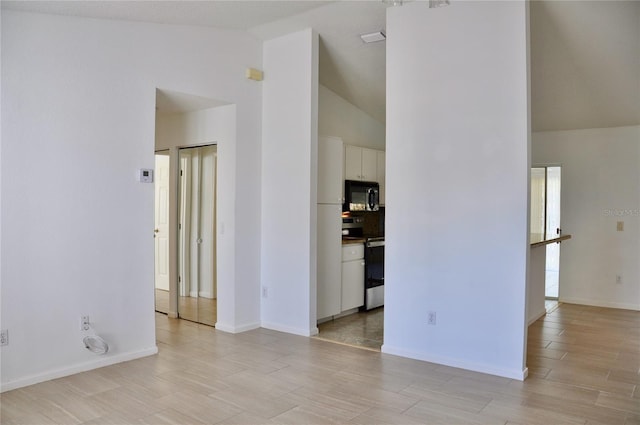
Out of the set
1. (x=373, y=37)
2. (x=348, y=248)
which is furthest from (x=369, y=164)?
(x=373, y=37)

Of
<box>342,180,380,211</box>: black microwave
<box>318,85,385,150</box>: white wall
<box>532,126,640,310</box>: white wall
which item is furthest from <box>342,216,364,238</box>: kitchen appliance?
<box>532,126,640,310</box>: white wall

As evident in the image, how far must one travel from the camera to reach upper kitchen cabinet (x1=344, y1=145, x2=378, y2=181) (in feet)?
19.1

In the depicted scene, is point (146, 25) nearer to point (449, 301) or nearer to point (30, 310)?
point (30, 310)

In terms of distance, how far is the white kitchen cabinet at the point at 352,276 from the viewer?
544cm

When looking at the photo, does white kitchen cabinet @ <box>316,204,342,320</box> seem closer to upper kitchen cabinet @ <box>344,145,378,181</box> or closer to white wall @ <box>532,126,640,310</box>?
upper kitchen cabinet @ <box>344,145,378,181</box>

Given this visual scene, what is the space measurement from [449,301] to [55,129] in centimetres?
330

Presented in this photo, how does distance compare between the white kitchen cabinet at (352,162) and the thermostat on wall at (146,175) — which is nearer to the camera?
the thermostat on wall at (146,175)

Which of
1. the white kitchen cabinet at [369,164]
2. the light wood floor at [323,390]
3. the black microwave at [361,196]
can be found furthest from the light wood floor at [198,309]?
the white kitchen cabinet at [369,164]

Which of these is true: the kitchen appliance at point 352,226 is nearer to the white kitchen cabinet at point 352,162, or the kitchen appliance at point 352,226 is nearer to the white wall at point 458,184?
the white kitchen cabinet at point 352,162

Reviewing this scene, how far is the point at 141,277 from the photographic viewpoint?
4031 mm

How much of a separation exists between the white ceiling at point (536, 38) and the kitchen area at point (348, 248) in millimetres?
920

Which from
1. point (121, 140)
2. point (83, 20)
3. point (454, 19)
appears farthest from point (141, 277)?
point (454, 19)

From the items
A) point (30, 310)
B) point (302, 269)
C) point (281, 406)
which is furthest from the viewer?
point (302, 269)

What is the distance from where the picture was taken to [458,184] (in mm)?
3779
